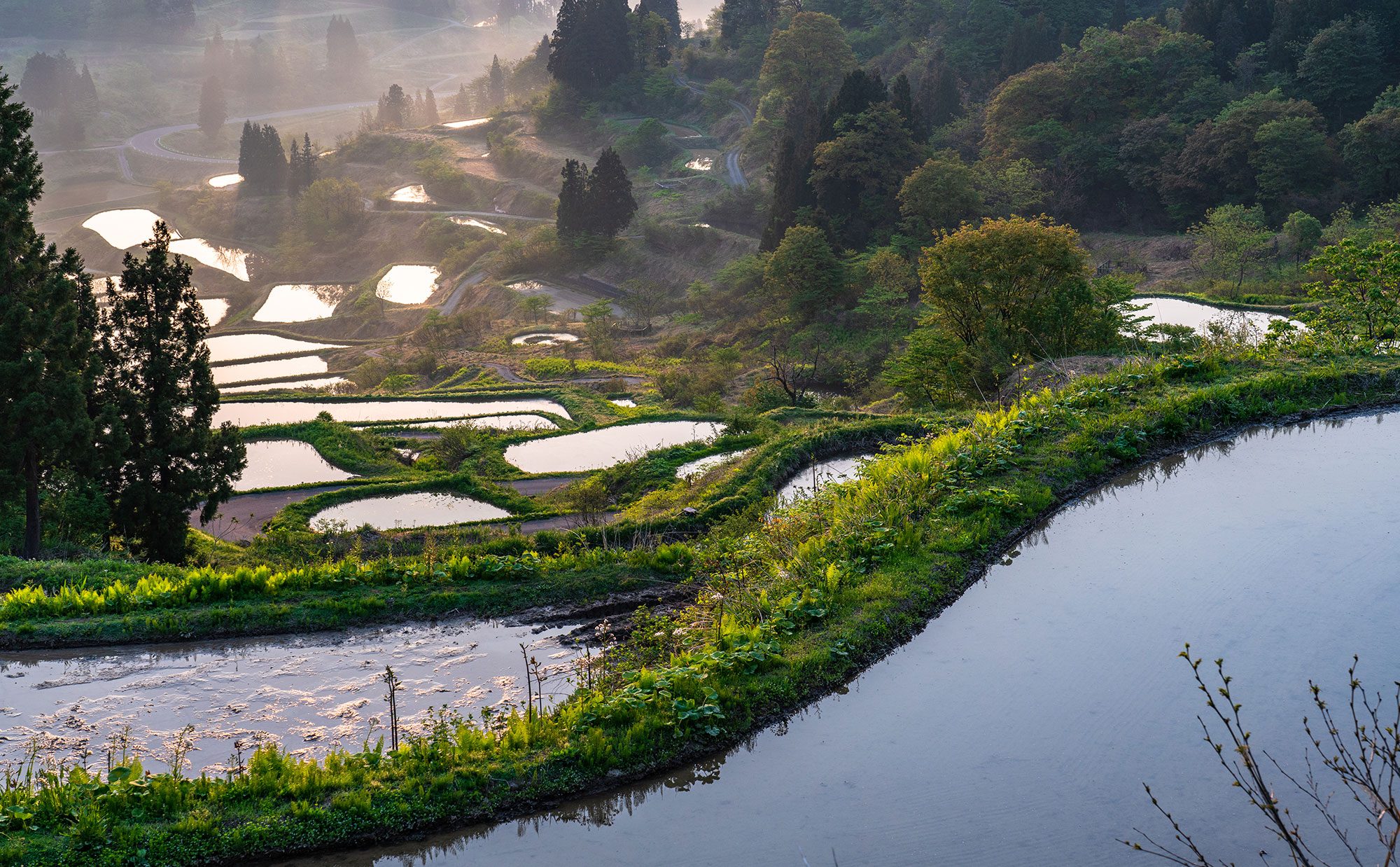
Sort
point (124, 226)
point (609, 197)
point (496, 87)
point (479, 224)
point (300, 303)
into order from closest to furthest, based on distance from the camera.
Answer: point (609, 197) → point (300, 303) → point (479, 224) → point (124, 226) → point (496, 87)

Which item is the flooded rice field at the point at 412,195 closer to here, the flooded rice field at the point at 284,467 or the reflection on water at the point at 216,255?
the reflection on water at the point at 216,255

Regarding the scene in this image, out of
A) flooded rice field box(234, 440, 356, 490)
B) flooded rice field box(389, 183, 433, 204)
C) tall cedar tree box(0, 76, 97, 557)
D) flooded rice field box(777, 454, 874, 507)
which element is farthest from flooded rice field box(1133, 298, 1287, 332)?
flooded rice field box(389, 183, 433, 204)

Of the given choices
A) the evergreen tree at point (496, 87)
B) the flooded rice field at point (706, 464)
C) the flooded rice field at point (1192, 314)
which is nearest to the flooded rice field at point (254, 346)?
the flooded rice field at point (706, 464)

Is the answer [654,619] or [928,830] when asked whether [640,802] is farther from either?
[654,619]

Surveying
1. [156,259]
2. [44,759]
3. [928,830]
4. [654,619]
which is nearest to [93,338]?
[156,259]

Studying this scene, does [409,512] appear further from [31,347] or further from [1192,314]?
[1192,314]

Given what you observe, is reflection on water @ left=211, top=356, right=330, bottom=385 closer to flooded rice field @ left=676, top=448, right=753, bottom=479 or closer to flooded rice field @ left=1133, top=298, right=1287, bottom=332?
flooded rice field @ left=676, top=448, right=753, bottom=479

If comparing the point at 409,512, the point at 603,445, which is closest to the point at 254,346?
the point at 603,445
